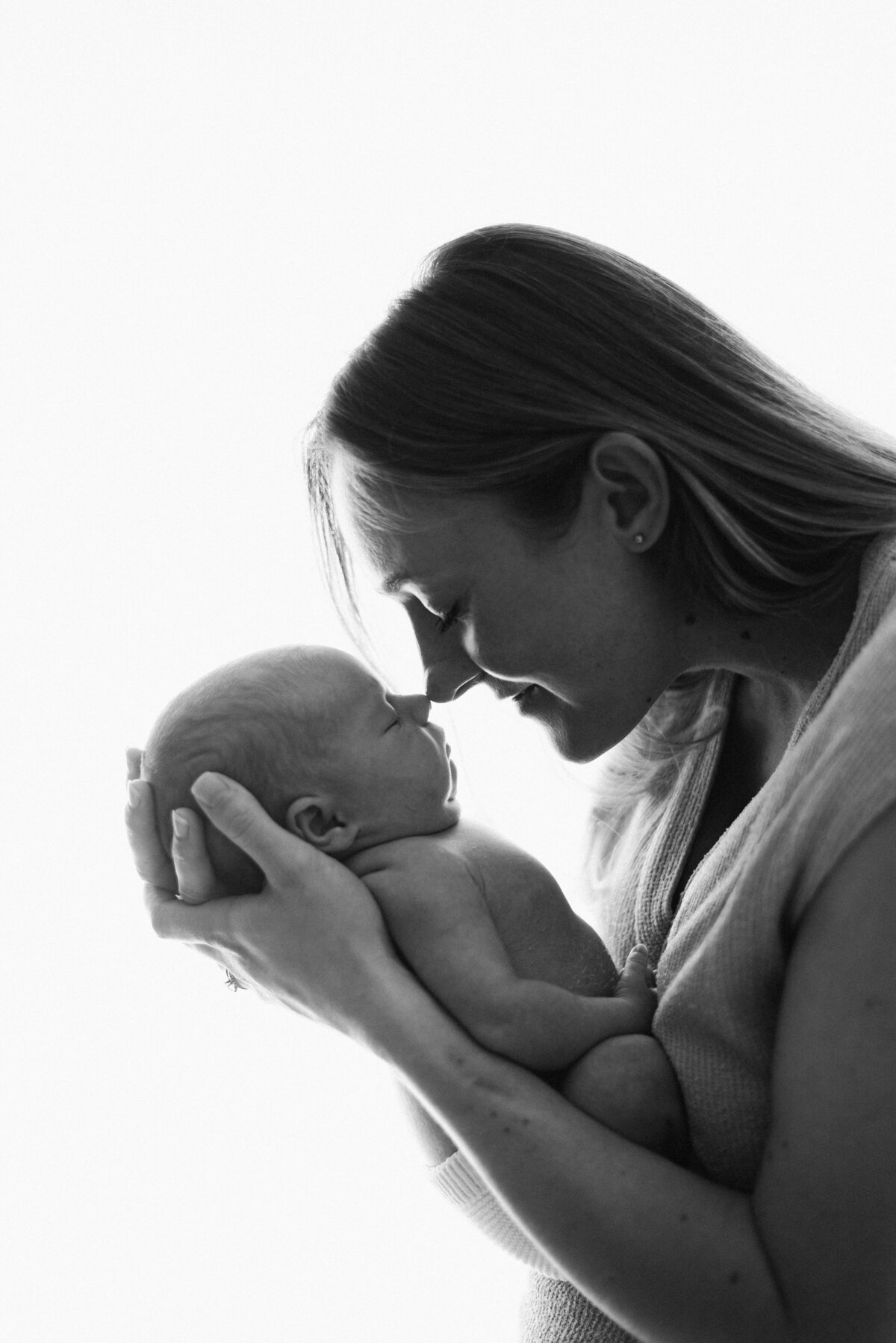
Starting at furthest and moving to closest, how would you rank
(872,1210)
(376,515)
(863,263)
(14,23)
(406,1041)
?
(863,263) < (14,23) < (376,515) < (406,1041) < (872,1210)

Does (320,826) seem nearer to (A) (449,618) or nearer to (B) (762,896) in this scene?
(A) (449,618)

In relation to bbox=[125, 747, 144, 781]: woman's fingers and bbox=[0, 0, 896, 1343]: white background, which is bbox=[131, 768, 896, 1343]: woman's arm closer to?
bbox=[125, 747, 144, 781]: woman's fingers

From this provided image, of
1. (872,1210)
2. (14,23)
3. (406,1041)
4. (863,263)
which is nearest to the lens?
(872,1210)

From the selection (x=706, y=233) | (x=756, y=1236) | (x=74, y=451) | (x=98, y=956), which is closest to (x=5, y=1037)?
(x=98, y=956)

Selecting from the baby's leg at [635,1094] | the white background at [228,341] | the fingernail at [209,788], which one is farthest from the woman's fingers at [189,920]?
the white background at [228,341]

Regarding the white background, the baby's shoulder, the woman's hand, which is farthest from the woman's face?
the white background

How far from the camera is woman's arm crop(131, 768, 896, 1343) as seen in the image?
79 cm

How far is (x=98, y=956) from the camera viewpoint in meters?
1.96

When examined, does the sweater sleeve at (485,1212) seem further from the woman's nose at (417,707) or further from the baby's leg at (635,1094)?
the woman's nose at (417,707)

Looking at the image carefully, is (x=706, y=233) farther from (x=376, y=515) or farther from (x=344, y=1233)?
(x=344, y=1233)

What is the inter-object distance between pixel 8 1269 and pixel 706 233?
5.88 feet

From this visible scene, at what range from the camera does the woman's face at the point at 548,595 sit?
3.60ft

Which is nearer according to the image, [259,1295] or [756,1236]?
[756,1236]

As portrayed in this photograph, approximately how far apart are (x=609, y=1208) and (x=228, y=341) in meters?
1.38
